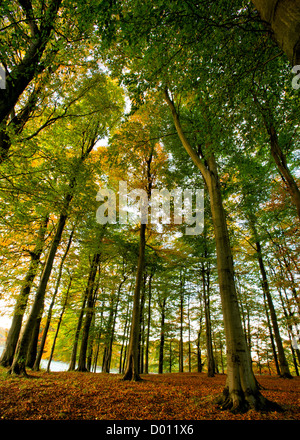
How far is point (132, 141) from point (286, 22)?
7035 millimetres

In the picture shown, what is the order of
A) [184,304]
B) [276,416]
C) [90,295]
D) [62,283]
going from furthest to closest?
[184,304] < [90,295] < [62,283] < [276,416]

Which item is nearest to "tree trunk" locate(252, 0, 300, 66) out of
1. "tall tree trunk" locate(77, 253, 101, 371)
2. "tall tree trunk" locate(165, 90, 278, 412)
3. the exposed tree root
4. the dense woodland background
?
the dense woodland background

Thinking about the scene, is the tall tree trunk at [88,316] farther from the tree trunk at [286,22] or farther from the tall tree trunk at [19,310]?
the tree trunk at [286,22]

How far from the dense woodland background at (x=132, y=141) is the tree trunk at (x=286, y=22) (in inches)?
25.9

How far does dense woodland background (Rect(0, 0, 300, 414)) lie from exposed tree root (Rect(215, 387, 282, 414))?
187 inches

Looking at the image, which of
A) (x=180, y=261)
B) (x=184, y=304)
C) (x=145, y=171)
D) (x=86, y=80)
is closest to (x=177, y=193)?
(x=145, y=171)

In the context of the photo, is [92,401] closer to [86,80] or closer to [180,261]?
[180,261]

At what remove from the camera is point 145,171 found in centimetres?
1032

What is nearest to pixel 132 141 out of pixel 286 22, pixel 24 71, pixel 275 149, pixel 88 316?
pixel 24 71

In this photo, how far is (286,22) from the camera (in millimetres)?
1654

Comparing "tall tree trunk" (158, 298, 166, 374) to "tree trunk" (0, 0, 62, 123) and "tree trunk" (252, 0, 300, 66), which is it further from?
"tree trunk" (252, 0, 300, 66)

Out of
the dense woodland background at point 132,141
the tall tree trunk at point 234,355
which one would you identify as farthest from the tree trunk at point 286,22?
the tall tree trunk at point 234,355

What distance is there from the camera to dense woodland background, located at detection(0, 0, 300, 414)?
354 cm
